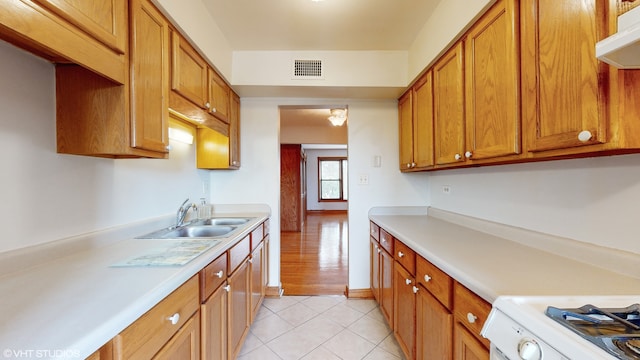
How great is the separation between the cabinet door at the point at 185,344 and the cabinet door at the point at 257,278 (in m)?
0.89

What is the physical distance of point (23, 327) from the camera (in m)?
0.60

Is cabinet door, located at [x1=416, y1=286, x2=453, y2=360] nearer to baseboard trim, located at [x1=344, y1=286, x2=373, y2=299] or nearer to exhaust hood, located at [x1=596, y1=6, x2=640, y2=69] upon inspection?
exhaust hood, located at [x1=596, y1=6, x2=640, y2=69]

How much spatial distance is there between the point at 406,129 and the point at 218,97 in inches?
68.2

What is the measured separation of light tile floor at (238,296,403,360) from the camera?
72.4 inches

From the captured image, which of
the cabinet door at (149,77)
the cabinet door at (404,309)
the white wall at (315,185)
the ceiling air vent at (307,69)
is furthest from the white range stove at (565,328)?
the white wall at (315,185)

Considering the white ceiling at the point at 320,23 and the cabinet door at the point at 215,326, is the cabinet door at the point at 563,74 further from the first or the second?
the cabinet door at the point at 215,326

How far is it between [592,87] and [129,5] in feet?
5.92

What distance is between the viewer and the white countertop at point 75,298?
56 centimetres

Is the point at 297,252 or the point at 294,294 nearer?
the point at 294,294

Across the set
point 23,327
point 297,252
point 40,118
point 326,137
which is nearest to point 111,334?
point 23,327

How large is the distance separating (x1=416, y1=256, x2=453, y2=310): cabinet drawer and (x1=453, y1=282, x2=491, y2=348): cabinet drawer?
0.04m

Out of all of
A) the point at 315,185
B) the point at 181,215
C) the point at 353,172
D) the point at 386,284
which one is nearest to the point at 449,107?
the point at 353,172

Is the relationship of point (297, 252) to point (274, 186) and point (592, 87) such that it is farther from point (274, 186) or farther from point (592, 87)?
point (592, 87)

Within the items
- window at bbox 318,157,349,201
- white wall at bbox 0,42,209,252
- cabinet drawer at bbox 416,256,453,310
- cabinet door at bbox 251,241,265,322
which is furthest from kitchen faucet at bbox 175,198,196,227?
window at bbox 318,157,349,201
